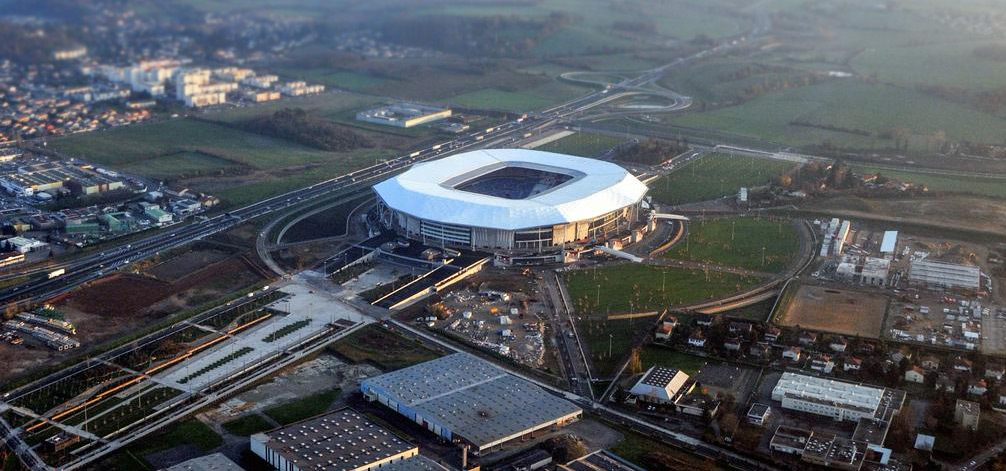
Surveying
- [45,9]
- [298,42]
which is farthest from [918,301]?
[45,9]

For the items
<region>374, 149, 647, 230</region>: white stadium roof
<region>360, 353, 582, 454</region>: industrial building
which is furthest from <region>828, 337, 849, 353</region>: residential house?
<region>374, 149, 647, 230</region>: white stadium roof

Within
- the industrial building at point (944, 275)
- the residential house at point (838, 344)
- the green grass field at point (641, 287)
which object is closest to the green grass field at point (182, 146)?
the green grass field at point (641, 287)

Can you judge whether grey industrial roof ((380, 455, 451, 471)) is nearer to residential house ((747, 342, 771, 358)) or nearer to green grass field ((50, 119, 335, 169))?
residential house ((747, 342, 771, 358))

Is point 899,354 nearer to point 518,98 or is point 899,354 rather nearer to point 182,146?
point 182,146

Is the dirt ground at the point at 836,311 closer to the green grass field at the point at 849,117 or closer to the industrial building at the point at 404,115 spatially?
the green grass field at the point at 849,117

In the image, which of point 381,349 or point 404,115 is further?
point 404,115

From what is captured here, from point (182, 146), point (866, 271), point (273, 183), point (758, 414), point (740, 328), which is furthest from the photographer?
point (182, 146)

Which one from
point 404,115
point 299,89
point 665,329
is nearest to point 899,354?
point 665,329
